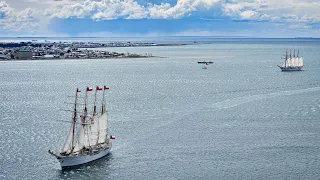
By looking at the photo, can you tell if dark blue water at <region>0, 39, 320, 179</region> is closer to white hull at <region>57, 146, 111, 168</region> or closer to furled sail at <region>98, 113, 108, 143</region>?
white hull at <region>57, 146, 111, 168</region>

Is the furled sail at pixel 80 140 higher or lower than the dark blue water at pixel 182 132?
higher

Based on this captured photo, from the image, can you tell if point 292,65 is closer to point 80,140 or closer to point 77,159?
point 80,140

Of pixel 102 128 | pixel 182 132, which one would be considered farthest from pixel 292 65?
pixel 102 128

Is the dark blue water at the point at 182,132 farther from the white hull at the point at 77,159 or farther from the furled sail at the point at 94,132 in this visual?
the furled sail at the point at 94,132

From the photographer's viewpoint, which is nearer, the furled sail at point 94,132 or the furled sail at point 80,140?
the furled sail at point 80,140

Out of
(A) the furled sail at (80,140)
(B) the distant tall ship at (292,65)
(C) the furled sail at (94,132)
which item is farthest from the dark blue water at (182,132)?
(B) the distant tall ship at (292,65)

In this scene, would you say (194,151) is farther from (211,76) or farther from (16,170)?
(211,76)

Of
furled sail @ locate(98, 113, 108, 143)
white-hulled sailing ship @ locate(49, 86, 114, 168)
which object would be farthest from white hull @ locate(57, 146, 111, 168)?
furled sail @ locate(98, 113, 108, 143)
